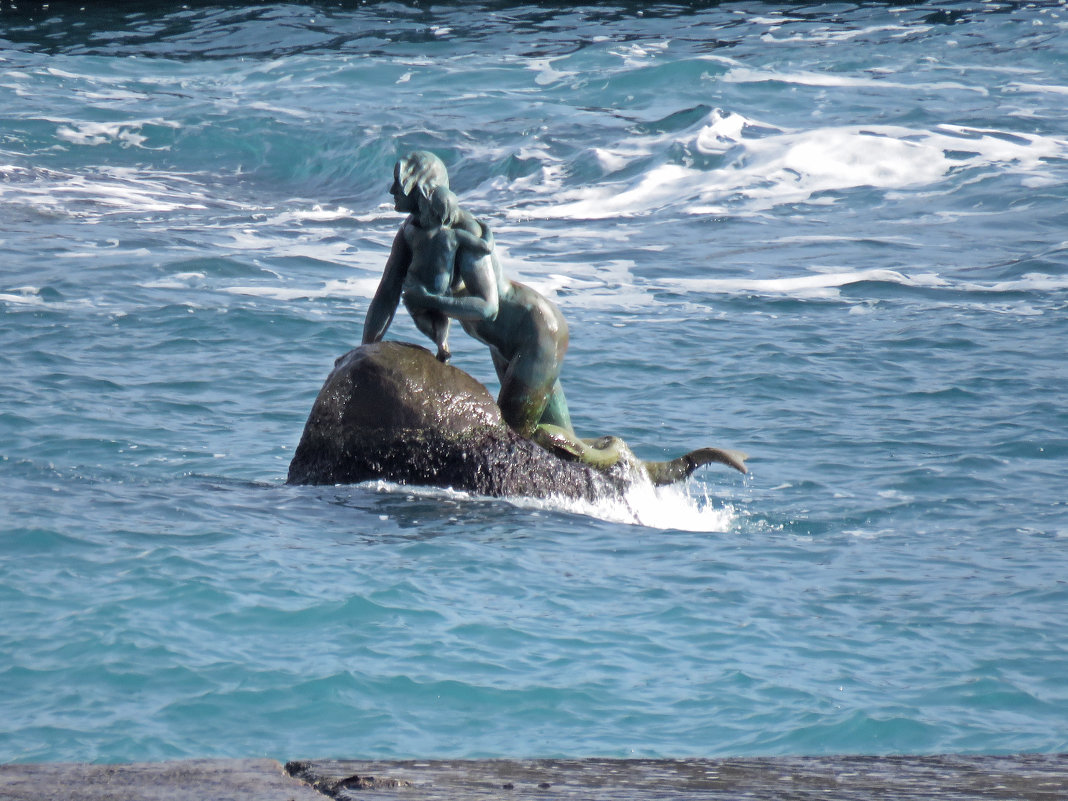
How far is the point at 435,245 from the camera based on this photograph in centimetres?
765

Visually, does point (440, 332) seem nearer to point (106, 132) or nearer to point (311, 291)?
point (311, 291)

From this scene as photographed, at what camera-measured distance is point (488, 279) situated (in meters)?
7.75

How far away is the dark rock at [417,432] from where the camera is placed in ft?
25.7

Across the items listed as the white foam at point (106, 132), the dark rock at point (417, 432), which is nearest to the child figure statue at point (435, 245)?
the dark rock at point (417, 432)

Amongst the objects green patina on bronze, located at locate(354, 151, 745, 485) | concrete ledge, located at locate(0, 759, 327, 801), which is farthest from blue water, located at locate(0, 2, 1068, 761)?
concrete ledge, located at locate(0, 759, 327, 801)

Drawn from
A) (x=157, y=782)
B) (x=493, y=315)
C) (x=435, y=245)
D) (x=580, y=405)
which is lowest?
(x=580, y=405)

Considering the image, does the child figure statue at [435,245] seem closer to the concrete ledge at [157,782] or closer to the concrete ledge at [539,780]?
the concrete ledge at [539,780]

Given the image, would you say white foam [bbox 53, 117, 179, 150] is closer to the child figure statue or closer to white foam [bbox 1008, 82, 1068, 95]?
white foam [bbox 1008, 82, 1068, 95]

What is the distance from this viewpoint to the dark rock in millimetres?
7840

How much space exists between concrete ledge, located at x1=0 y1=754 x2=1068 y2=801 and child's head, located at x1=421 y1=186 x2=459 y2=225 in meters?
4.37

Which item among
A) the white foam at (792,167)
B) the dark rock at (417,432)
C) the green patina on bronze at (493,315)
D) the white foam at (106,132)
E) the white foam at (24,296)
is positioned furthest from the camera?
the white foam at (106,132)

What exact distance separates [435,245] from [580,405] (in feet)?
12.8

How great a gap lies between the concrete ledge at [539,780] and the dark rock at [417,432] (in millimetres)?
4274

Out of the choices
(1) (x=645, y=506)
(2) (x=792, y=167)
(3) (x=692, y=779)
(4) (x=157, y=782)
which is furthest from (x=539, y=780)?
(2) (x=792, y=167)
